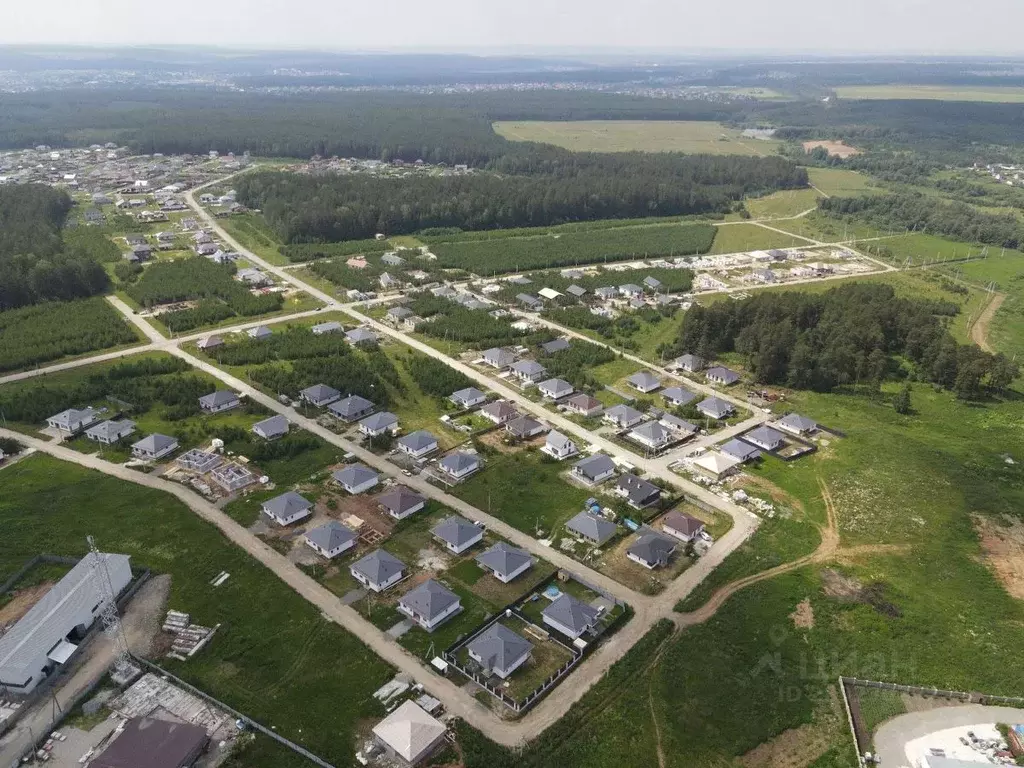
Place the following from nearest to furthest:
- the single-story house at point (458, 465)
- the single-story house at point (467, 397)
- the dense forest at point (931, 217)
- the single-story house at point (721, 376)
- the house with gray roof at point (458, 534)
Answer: the house with gray roof at point (458, 534)
the single-story house at point (458, 465)
the single-story house at point (467, 397)
the single-story house at point (721, 376)
the dense forest at point (931, 217)

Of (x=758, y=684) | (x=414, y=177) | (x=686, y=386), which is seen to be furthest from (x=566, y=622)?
(x=414, y=177)

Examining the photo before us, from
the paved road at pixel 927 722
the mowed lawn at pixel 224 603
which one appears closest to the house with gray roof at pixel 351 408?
the mowed lawn at pixel 224 603

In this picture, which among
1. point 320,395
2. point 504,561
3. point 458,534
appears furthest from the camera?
point 320,395

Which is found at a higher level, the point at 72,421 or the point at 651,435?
the point at 72,421

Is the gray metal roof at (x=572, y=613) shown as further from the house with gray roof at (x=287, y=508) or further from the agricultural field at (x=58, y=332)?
the agricultural field at (x=58, y=332)

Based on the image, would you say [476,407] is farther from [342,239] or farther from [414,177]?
[414,177]

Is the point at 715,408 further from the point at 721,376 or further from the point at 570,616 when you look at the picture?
the point at 570,616

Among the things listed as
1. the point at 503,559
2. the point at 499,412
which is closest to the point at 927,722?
the point at 503,559
